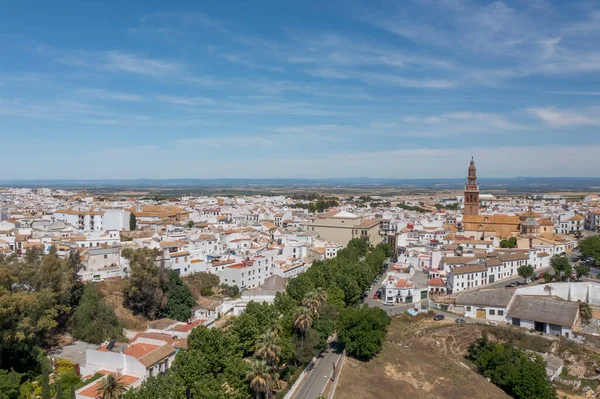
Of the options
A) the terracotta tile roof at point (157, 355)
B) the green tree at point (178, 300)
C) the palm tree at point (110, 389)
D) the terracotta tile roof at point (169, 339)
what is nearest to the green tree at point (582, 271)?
the green tree at point (178, 300)

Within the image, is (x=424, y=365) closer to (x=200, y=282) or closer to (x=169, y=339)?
(x=169, y=339)

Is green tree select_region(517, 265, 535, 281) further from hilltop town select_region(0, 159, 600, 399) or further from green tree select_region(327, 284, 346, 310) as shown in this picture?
green tree select_region(327, 284, 346, 310)

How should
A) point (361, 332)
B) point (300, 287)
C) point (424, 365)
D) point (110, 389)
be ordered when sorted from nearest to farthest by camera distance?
point (110, 389) → point (361, 332) → point (424, 365) → point (300, 287)

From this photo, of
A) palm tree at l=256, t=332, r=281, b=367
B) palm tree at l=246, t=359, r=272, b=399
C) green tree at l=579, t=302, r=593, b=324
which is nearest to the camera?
palm tree at l=246, t=359, r=272, b=399

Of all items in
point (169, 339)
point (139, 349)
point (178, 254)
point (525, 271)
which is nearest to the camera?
point (139, 349)

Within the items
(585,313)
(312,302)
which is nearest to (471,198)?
(585,313)

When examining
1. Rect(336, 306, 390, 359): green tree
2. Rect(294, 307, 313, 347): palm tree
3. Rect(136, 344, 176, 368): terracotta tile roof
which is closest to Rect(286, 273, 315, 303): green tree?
Rect(336, 306, 390, 359): green tree
